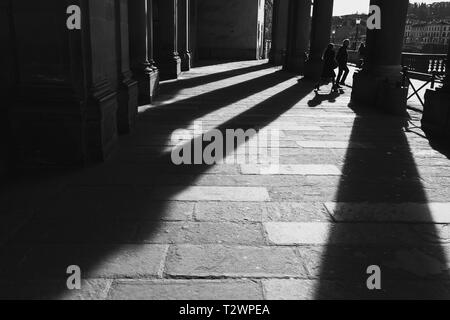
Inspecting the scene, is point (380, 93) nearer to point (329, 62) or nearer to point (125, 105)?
point (329, 62)

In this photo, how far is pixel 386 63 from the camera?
11.1 m

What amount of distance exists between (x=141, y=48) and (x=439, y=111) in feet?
22.1

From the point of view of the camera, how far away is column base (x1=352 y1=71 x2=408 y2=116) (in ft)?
33.8

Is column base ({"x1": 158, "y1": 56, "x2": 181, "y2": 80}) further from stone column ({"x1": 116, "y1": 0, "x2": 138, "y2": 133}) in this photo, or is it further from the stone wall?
the stone wall

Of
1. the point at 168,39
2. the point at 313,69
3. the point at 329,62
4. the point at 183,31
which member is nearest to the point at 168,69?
A: the point at 168,39

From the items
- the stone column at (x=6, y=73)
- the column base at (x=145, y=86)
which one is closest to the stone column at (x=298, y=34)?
the column base at (x=145, y=86)

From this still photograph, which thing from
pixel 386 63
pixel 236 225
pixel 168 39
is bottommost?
pixel 236 225

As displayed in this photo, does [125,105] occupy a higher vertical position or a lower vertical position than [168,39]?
lower

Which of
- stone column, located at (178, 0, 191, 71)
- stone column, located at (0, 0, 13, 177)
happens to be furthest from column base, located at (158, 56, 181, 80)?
stone column, located at (0, 0, 13, 177)

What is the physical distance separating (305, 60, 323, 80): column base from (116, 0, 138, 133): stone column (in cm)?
1204

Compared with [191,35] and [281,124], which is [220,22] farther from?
[281,124]

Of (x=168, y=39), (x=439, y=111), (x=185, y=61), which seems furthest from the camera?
(x=185, y=61)

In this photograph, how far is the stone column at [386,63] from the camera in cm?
1045

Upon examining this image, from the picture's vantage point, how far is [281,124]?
8.77 metres
